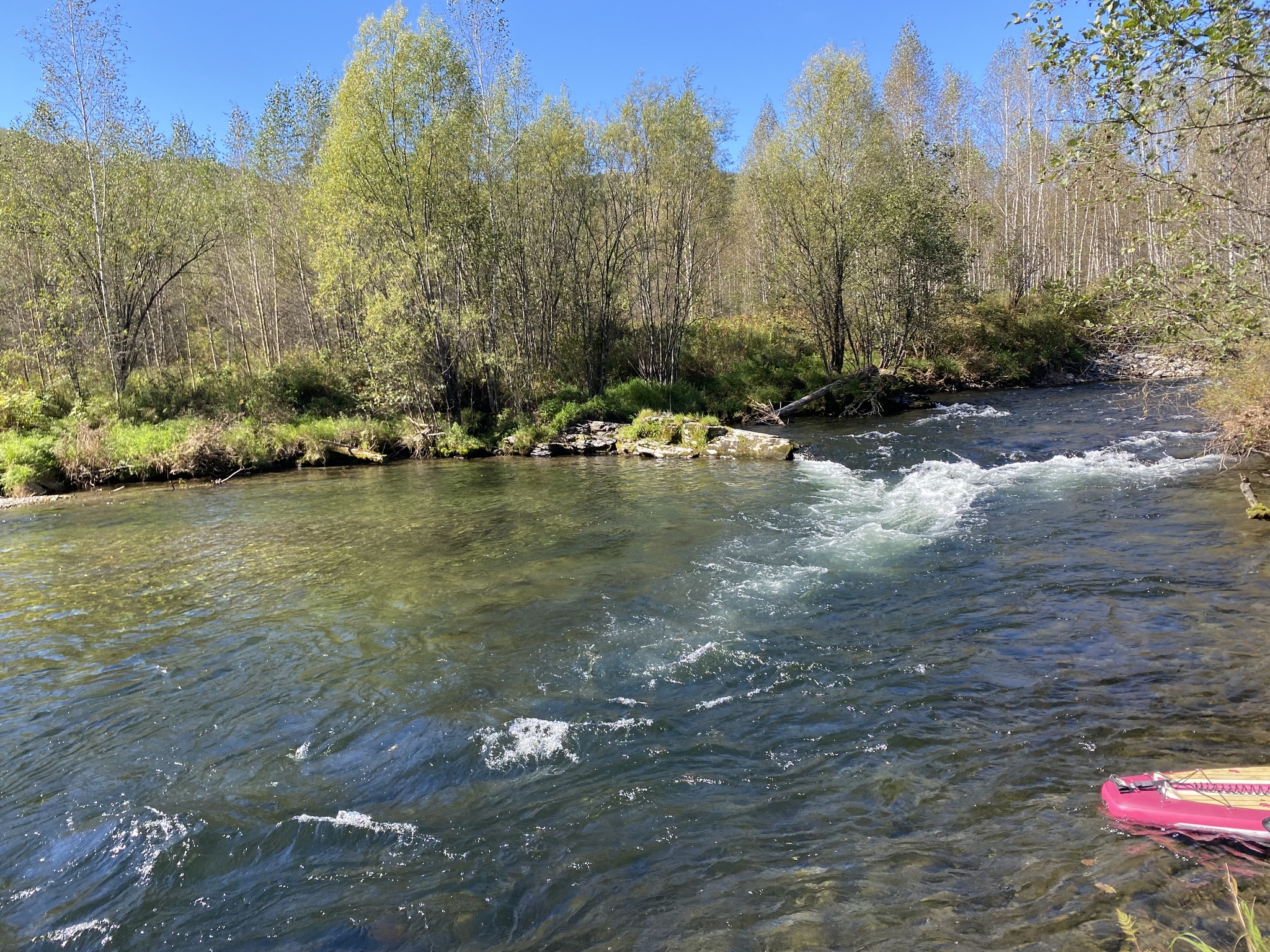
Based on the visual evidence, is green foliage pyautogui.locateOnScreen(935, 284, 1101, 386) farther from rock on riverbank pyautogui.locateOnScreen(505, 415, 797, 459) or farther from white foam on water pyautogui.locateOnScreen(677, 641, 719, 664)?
white foam on water pyautogui.locateOnScreen(677, 641, 719, 664)

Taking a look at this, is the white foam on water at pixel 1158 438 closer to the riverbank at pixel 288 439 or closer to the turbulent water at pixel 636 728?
the riverbank at pixel 288 439

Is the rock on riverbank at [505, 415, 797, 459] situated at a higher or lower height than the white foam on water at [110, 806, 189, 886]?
higher

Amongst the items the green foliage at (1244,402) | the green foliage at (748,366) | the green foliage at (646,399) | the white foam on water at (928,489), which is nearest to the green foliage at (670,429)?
the green foliage at (646,399)

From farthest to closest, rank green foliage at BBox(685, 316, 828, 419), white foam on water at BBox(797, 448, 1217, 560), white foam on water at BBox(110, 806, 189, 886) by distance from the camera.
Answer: green foliage at BBox(685, 316, 828, 419) → white foam on water at BBox(797, 448, 1217, 560) → white foam on water at BBox(110, 806, 189, 886)

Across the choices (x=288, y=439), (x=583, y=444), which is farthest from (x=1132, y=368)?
(x=288, y=439)

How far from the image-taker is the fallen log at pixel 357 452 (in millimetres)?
24469

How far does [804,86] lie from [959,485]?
68.9ft

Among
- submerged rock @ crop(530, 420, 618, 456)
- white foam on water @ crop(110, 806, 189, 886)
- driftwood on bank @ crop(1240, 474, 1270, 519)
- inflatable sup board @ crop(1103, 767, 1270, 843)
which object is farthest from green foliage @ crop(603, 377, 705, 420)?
inflatable sup board @ crop(1103, 767, 1270, 843)

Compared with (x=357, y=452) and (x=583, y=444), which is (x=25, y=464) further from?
(x=583, y=444)

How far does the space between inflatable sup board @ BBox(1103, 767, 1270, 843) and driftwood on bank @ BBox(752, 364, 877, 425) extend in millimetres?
24153

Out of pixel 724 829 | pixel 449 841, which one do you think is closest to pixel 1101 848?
pixel 724 829

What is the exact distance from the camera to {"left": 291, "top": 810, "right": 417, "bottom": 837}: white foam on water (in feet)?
16.1

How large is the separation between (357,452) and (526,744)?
2111 centimetres

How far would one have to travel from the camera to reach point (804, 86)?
91.7ft
